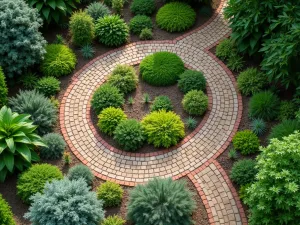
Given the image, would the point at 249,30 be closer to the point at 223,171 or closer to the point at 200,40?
the point at 200,40

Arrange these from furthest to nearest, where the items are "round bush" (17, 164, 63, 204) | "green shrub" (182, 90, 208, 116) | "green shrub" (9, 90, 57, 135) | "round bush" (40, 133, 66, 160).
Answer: "green shrub" (182, 90, 208, 116) < "green shrub" (9, 90, 57, 135) < "round bush" (40, 133, 66, 160) < "round bush" (17, 164, 63, 204)

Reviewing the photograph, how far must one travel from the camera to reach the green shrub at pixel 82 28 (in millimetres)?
18547

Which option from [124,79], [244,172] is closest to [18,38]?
[124,79]

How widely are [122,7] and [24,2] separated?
4.63m

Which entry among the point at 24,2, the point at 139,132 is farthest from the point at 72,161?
→ the point at 24,2

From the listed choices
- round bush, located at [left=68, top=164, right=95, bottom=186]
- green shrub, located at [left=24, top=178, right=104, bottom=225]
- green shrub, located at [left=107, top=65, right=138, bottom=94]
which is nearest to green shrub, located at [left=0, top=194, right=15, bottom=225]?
green shrub, located at [left=24, top=178, right=104, bottom=225]

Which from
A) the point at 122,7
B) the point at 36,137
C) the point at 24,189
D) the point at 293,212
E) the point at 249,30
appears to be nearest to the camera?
the point at 293,212

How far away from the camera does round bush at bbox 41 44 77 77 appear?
17891 mm

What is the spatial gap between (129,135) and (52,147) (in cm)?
257

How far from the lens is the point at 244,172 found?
1466cm

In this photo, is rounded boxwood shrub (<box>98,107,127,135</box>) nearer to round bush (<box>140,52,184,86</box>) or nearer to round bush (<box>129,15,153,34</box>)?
round bush (<box>140,52,184,86</box>)

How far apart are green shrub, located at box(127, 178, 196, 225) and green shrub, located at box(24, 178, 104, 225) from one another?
3.42 feet

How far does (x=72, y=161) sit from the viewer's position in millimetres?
15852

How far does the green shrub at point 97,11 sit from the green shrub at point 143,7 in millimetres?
1210
